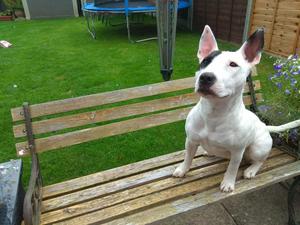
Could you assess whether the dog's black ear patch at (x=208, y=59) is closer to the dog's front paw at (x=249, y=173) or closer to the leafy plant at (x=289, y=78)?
→ the dog's front paw at (x=249, y=173)

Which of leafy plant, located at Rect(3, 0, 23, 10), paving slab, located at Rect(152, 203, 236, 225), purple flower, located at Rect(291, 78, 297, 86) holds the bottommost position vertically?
leafy plant, located at Rect(3, 0, 23, 10)

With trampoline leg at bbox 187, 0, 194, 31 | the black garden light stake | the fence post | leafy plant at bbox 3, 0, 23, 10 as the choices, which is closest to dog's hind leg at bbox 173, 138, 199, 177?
the black garden light stake

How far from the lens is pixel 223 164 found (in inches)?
98.8

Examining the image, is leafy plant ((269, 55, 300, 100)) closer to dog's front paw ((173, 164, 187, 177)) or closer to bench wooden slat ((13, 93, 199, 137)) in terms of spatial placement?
bench wooden slat ((13, 93, 199, 137))

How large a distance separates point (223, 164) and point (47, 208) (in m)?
1.33

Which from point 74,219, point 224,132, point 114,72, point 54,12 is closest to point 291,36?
point 114,72

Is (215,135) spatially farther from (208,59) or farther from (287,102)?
(287,102)

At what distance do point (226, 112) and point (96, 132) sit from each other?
1022mm

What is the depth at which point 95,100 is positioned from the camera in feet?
7.78

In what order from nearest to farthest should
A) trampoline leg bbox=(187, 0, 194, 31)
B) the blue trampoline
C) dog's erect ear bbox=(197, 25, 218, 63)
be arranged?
1. dog's erect ear bbox=(197, 25, 218, 63)
2. the blue trampoline
3. trampoline leg bbox=(187, 0, 194, 31)

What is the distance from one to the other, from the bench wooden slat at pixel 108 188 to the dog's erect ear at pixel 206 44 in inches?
35.7

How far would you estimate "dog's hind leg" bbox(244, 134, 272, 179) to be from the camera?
7.47 ft

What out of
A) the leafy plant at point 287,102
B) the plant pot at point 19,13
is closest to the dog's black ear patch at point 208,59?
the leafy plant at point 287,102

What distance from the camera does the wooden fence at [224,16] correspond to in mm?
7930
